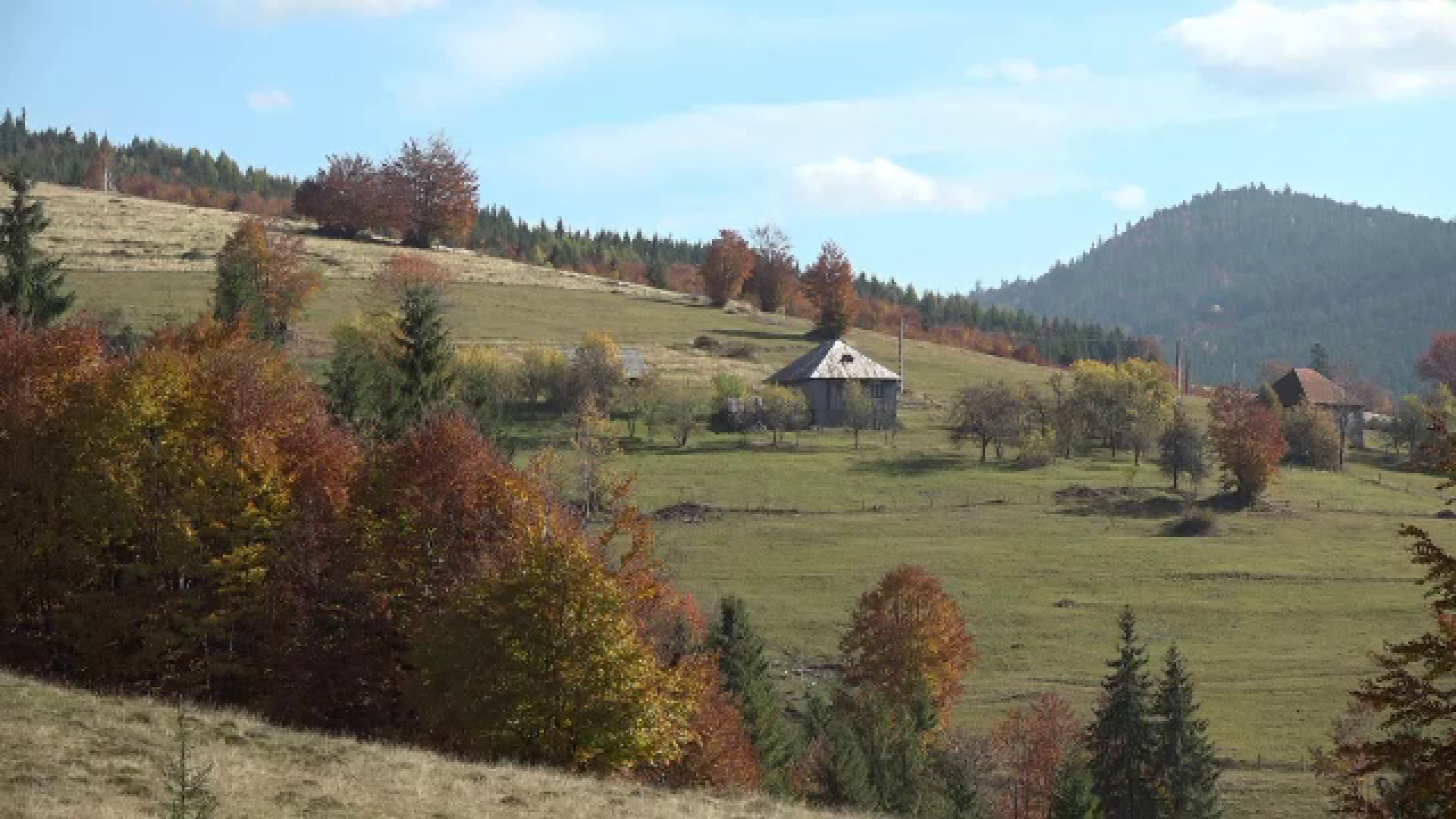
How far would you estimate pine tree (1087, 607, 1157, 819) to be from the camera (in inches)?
1978

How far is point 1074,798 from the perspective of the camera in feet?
147

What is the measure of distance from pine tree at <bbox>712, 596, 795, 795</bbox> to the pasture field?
253 inches

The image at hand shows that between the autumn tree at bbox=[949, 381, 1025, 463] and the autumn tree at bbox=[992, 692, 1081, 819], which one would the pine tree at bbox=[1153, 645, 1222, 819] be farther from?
the autumn tree at bbox=[949, 381, 1025, 463]

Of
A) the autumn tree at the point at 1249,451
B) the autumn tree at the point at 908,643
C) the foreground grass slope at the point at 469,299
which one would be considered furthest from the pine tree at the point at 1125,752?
the foreground grass slope at the point at 469,299

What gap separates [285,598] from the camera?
1484 inches

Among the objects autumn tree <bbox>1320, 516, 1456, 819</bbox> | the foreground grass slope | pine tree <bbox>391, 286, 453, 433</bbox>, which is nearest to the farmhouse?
the foreground grass slope

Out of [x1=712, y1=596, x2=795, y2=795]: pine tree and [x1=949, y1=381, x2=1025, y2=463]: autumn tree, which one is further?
[x1=949, y1=381, x2=1025, y2=463]: autumn tree

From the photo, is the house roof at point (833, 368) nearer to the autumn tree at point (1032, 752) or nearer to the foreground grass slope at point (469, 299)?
the foreground grass slope at point (469, 299)

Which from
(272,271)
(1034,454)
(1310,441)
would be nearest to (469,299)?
(272,271)

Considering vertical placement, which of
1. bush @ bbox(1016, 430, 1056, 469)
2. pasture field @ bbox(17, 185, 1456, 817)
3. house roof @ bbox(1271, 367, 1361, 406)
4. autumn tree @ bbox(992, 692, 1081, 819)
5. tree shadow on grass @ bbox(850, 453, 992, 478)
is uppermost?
house roof @ bbox(1271, 367, 1361, 406)

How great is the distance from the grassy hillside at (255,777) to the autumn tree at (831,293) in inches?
4946

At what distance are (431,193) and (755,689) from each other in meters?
131

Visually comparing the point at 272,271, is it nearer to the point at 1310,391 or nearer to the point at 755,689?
the point at 755,689

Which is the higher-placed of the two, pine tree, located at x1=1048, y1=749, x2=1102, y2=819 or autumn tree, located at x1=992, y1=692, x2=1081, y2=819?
pine tree, located at x1=1048, y1=749, x2=1102, y2=819
